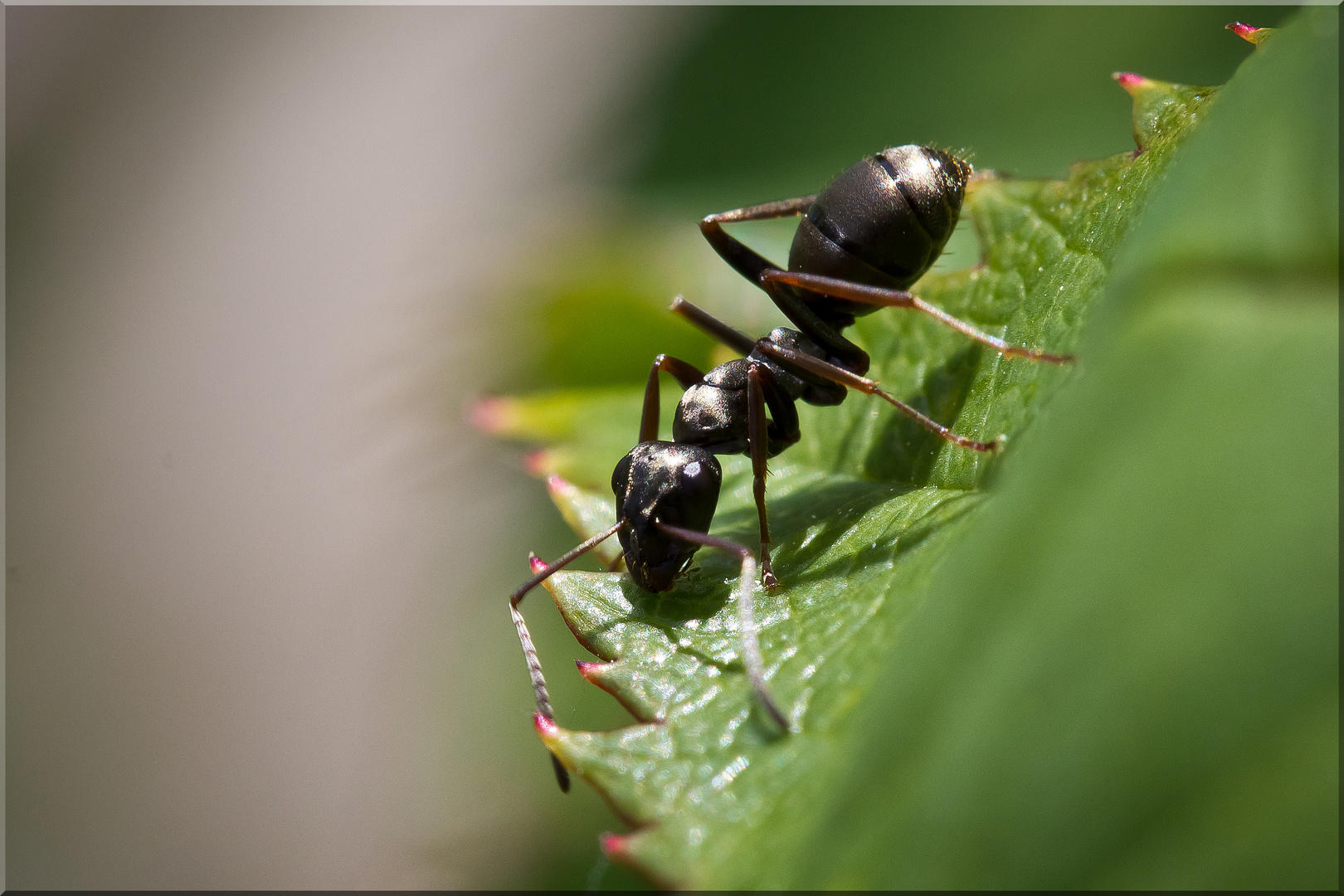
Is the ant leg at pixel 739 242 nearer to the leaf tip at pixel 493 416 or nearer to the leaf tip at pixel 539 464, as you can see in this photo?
the leaf tip at pixel 539 464

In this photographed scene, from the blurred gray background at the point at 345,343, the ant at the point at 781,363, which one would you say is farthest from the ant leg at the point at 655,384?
the blurred gray background at the point at 345,343

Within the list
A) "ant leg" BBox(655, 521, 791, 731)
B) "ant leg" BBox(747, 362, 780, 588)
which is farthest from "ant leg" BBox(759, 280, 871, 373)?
"ant leg" BBox(655, 521, 791, 731)

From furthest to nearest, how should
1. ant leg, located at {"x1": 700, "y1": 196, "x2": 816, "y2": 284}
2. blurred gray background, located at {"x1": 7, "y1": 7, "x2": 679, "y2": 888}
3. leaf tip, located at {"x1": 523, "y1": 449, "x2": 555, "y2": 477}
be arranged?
blurred gray background, located at {"x1": 7, "y1": 7, "x2": 679, "y2": 888} → leaf tip, located at {"x1": 523, "y1": 449, "x2": 555, "y2": 477} → ant leg, located at {"x1": 700, "y1": 196, "x2": 816, "y2": 284}

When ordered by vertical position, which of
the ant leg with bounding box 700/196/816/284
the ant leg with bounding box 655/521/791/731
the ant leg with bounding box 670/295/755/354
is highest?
the ant leg with bounding box 700/196/816/284

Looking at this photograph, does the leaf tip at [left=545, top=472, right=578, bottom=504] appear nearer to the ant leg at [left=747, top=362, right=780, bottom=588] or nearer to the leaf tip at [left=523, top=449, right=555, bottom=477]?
the leaf tip at [left=523, top=449, right=555, bottom=477]

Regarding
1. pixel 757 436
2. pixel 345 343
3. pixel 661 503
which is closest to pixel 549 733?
pixel 661 503

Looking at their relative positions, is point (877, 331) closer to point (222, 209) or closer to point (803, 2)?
point (803, 2)

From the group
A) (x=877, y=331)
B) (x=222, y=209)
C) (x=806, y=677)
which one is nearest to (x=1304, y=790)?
(x=806, y=677)
